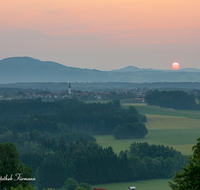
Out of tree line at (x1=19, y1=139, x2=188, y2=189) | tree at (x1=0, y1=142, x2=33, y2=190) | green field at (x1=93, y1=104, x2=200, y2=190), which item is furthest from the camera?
tree line at (x1=19, y1=139, x2=188, y2=189)

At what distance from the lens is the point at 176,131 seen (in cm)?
15300

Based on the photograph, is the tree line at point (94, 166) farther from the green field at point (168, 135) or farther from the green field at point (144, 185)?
the green field at point (168, 135)

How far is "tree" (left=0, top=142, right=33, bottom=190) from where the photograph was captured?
3130 cm

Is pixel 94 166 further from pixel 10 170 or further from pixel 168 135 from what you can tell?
pixel 168 135

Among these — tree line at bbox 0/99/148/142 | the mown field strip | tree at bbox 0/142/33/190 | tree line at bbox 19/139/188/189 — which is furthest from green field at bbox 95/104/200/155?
tree at bbox 0/142/33/190

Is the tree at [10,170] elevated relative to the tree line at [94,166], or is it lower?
elevated

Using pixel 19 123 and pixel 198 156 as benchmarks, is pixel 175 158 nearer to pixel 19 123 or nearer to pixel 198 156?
pixel 198 156

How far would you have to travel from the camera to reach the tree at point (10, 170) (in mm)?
31297

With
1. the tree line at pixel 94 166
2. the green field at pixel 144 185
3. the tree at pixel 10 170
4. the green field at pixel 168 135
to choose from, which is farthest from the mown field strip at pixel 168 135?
the tree at pixel 10 170

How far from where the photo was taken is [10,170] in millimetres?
32062

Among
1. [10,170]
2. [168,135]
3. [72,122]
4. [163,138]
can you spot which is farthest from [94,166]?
[72,122]

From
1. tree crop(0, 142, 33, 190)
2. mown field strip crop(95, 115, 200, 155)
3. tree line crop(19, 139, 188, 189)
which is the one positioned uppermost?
tree crop(0, 142, 33, 190)

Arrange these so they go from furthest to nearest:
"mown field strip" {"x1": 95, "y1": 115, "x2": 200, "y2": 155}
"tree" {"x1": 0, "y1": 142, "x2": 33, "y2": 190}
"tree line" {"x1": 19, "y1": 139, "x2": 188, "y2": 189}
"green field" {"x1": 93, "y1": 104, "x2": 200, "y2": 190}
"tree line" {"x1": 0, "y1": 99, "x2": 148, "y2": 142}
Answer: "tree line" {"x1": 0, "y1": 99, "x2": 148, "y2": 142}, "mown field strip" {"x1": 95, "y1": 115, "x2": 200, "y2": 155}, "tree line" {"x1": 19, "y1": 139, "x2": 188, "y2": 189}, "green field" {"x1": 93, "y1": 104, "x2": 200, "y2": 190}, "tree" {"x1": 0, "y1": 142, "x2": 33, "y2": 190}

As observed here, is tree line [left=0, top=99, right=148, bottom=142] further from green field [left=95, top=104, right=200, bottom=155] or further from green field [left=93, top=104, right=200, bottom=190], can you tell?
green field [left=93, top=104, right=200, bottom=190]
